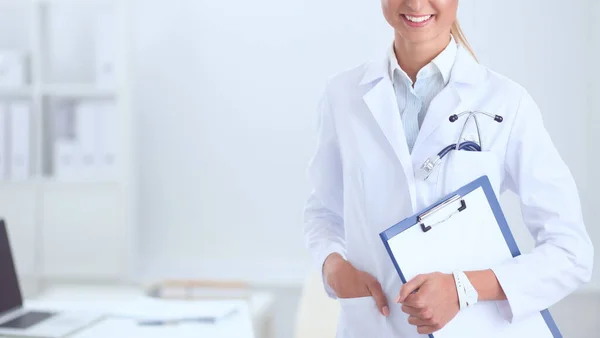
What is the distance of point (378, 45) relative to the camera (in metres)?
3.39

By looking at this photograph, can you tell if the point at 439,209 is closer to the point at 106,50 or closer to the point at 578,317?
the point at 106,50

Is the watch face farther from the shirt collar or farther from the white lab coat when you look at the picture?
the shirt collar

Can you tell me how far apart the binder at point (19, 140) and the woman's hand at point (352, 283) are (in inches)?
92.0

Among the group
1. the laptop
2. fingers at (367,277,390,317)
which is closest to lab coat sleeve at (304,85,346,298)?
fingers at (367,277,390,317)

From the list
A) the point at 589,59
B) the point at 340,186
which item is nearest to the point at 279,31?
the point at 589,59

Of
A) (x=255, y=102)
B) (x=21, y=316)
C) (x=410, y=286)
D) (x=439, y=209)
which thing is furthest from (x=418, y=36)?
(x=255, y=102)

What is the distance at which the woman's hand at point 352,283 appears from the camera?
1.27m

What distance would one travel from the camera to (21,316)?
2047mm

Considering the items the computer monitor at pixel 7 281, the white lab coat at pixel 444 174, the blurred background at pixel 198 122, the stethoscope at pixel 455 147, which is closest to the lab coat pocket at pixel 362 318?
the white lab coat at pixel 444 174

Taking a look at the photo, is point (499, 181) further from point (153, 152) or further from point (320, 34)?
point (153, 152)

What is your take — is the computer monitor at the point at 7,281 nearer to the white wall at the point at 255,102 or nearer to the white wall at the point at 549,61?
the white wall at the point at 255,102

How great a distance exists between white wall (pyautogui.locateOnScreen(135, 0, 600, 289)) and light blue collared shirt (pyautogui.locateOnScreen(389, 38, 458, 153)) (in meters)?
2.07

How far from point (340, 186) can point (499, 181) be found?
0.33 m

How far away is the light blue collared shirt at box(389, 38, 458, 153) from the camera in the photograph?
1294 millimetres
